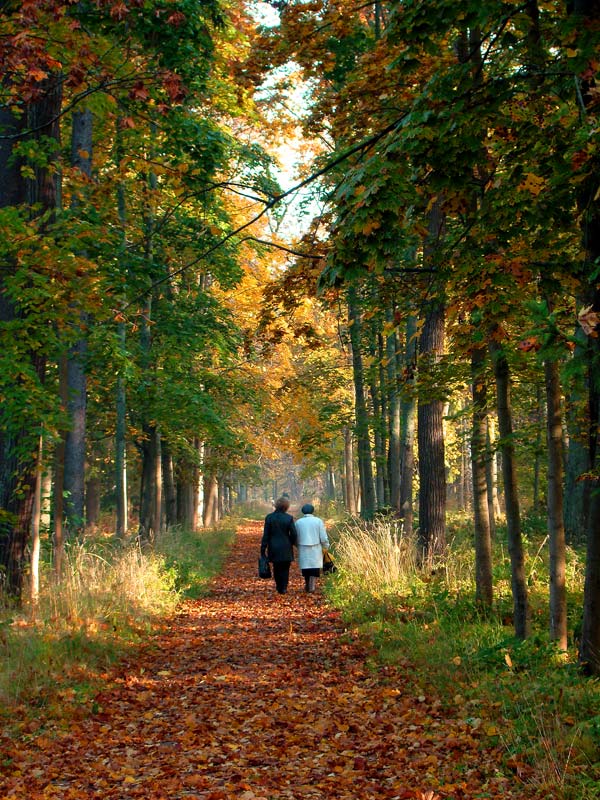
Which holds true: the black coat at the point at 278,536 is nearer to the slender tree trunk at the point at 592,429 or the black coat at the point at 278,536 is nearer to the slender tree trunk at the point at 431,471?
the slender tree trunk at the point at 431,471

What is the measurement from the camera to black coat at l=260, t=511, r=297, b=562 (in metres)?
14.1

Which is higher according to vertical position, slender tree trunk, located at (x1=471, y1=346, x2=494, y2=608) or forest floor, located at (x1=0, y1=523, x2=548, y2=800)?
slender tree trunk, located at (x1=471, y1=346, x2=494, y2=608)

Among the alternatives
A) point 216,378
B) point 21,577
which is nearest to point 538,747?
point 21,577

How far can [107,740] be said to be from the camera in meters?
6.02

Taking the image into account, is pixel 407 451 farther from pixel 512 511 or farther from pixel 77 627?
pixel 77 627

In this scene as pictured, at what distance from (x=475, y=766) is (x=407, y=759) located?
542 mm

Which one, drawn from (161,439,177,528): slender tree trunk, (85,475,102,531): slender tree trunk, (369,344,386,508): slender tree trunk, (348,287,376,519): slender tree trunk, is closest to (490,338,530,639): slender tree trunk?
(369,344,386,508): slender tree trunk

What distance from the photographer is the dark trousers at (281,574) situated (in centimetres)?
1408

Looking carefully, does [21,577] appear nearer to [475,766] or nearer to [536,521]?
[475,766]

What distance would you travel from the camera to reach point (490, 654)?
23.0ft

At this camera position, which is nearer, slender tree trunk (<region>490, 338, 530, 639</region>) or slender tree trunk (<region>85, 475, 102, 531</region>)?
slender tree trunk (<region>490, 338, 530, 639</region>)

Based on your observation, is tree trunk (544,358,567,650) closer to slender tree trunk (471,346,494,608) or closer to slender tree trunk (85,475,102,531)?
slender tree trunk (471,346,494,608)

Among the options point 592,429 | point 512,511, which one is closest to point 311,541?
point 512,511

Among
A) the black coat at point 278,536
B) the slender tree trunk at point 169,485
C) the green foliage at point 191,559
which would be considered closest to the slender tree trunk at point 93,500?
the slender tree trunk at point 169,485
